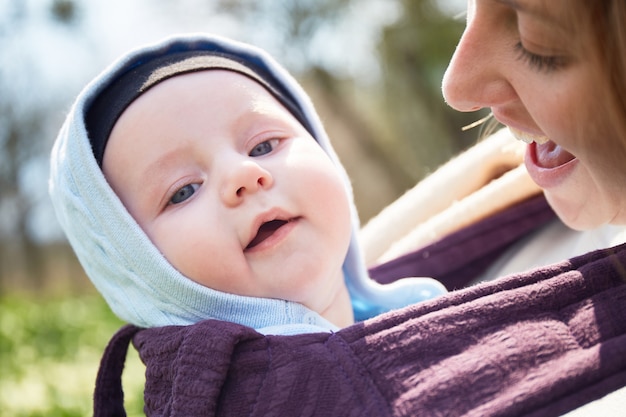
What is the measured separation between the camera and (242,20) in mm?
8430

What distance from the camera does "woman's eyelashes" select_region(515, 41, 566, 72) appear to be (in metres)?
A: 0.95

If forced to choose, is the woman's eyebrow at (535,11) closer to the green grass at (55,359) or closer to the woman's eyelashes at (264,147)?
the woman's eyelashes at (264,147)

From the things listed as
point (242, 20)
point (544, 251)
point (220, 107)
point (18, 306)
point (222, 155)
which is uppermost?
point (242, 20)

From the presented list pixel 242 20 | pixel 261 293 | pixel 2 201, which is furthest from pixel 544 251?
pixel 2 201

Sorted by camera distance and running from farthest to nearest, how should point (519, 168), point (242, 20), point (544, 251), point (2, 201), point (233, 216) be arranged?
1. point (2, 201)
2. point (242, 20)
3. point (519, 168)
4. point (544, 251)
5. point (233, 216)

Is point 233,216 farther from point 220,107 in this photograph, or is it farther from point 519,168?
point 519,168

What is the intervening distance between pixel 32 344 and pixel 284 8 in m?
5.02

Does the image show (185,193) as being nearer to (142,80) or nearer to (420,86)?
(142,80)

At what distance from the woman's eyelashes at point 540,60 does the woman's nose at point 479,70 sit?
2 centimetres

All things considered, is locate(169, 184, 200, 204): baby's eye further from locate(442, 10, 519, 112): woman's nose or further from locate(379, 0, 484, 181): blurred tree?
locate(379, 0, 484, 181): blurred tree

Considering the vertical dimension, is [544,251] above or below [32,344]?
below

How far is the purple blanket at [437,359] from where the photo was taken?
91cm

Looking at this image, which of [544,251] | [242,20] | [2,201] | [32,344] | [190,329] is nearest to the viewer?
[190,329]

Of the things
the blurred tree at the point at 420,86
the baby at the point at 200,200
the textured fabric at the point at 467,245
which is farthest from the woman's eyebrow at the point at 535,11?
the blurred tree at the point at 420,86
